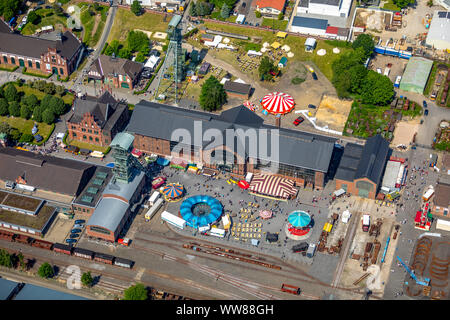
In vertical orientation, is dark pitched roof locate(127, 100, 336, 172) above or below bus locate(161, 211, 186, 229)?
above

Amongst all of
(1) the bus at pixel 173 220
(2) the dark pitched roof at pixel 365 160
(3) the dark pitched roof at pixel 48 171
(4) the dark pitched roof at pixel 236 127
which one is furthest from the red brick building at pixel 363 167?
(3) the dark pitched roof at pixel 48 171

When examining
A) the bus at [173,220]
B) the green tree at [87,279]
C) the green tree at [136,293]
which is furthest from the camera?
the bus at [173,220]

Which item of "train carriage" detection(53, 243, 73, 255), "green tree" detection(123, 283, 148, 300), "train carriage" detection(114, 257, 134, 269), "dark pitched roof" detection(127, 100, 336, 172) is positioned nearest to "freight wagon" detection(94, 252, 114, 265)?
"train carriage" detection(114, 257, 134, 269)

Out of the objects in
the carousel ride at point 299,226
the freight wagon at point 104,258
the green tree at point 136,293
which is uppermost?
the carousel ride at point 299,226

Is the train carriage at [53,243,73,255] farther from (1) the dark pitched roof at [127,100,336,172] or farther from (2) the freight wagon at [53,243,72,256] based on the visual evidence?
(1) the dark pitched roof at [127,100,336,172]

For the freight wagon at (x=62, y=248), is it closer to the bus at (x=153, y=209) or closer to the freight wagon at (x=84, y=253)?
the freight wagon at (x=84, y=253)

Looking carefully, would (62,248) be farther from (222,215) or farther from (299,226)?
(299,226)

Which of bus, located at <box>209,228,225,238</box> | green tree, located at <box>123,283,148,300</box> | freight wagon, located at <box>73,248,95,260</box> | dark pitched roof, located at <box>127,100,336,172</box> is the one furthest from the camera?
dark pitched roof, located at <box>127,100,336,172</box>
